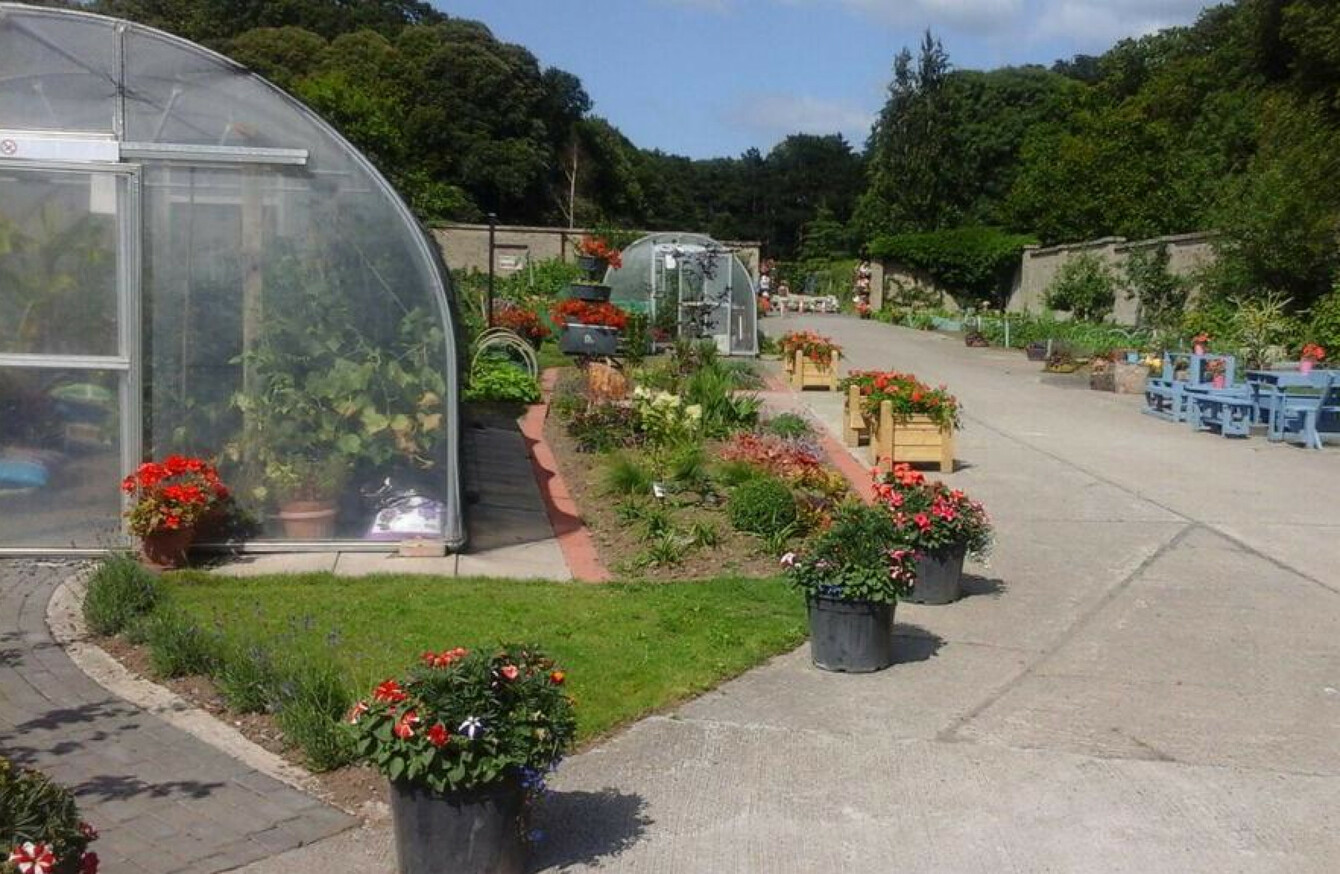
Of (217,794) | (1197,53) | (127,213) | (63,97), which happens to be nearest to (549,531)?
(127,213)

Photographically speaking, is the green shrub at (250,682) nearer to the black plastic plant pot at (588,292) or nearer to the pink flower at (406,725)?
the pink flower at (406,725)

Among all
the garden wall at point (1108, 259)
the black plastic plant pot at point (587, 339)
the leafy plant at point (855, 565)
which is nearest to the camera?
the leafy plant at point (855, 565)

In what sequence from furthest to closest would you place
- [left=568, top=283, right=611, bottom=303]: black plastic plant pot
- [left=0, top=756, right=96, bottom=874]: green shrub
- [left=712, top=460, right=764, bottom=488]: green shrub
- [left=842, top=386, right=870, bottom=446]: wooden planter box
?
[left=568, top=283, right=611, bottom=303]: black plastic plant pot, [left=842, top=386, right=870, bottom=446]: wooden planter box, [left=712, top=460, right=764, bottom=488]: green shrub, [left=0, top=756, right=96, bottom=874]: green shrub

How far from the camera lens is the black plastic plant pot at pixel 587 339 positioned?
18266 millimetres

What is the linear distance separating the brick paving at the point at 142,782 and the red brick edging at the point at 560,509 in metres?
3.47

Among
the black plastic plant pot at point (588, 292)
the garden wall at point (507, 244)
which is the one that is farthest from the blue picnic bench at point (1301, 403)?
the garden wall at point (507, 244)

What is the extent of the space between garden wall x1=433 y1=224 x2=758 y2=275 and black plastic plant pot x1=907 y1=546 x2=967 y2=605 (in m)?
25.4

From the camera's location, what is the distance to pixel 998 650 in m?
7.30

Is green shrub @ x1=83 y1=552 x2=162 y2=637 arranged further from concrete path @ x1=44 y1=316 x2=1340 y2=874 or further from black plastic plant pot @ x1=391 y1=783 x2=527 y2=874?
black plastic plant pot @ x1=391 y1=783 x2=527 y2=874

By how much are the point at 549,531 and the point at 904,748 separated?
15.6 feet

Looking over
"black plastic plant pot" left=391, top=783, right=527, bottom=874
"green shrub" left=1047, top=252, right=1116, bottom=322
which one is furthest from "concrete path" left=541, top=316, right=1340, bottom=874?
"green shrub" left=1047, top=252, right=1116, bottom=322

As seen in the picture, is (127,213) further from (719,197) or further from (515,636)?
(719,197)

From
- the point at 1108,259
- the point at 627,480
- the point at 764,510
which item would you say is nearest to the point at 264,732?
the point at 764,510

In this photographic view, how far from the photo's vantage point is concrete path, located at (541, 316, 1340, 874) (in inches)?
187
